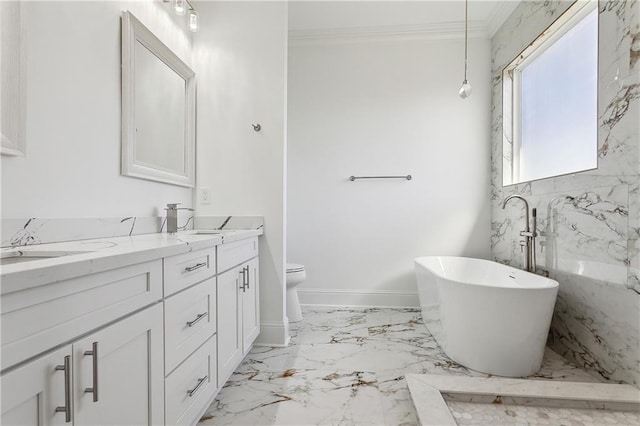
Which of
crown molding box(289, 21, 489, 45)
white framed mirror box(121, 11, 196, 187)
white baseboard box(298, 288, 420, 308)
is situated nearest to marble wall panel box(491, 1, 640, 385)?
crown molding box(289, 21, 489, 45)

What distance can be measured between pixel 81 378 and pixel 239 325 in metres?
1.02

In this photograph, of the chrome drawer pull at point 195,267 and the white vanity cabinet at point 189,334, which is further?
the chrome drawer pull at point 195,267

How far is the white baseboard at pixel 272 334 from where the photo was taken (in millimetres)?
2123

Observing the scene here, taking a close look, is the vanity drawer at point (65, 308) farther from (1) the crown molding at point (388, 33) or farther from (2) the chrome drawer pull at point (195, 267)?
(1) the crown molding at point (388, 33)

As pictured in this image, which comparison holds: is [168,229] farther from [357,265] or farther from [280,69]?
[357,265]

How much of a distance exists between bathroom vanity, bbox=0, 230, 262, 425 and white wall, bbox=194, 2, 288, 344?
0.66 metres

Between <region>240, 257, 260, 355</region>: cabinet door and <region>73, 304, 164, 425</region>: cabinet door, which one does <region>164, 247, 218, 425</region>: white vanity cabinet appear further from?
<region>240, 257, 260, 355</region>: cabinet door

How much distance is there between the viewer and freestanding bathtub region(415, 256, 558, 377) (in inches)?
63.7

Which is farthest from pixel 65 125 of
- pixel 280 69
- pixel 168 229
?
pixel 280 69

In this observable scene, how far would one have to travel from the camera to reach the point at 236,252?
168 cm

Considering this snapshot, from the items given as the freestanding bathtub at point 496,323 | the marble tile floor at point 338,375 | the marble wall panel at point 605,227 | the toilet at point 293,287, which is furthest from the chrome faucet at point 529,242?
the toilet at point 293,287

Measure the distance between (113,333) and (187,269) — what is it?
0.39 metres

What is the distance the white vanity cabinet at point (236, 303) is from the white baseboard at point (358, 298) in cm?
103

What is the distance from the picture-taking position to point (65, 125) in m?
1.24
